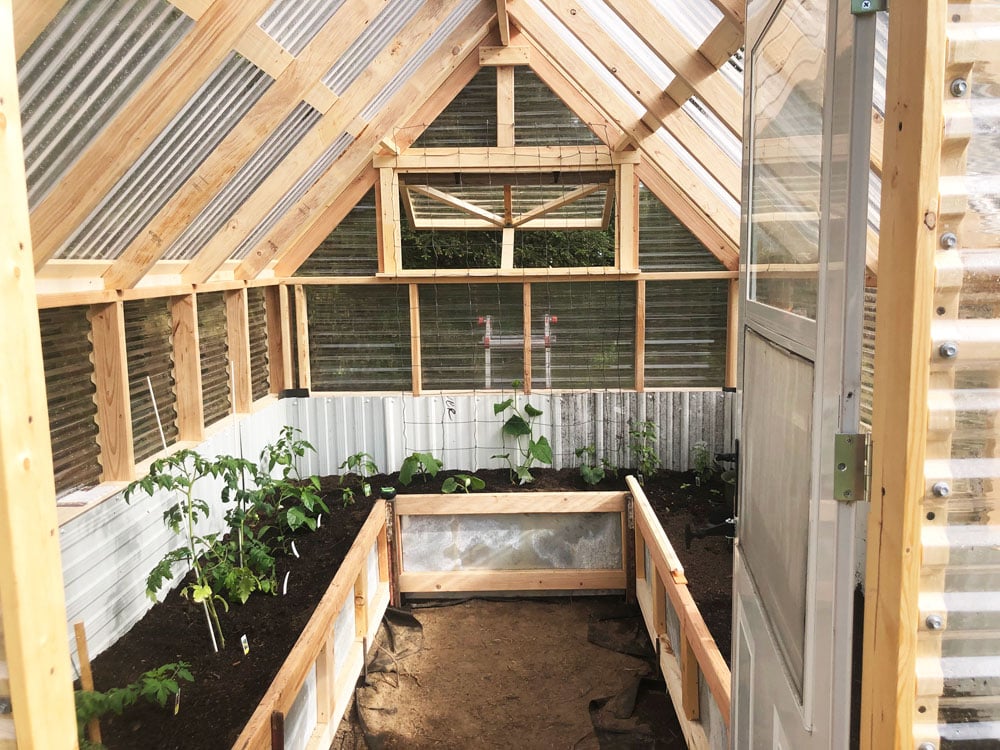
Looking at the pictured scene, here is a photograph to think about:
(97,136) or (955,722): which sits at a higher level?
(97,136)

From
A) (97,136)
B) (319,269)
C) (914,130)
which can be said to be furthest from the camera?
(319,269)

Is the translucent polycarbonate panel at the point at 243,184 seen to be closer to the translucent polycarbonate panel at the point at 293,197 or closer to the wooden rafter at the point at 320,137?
the wooden rafter at the point at 320,137

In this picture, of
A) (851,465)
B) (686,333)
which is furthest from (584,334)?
(851,465)

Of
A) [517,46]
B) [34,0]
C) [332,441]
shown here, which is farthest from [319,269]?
[34,0]

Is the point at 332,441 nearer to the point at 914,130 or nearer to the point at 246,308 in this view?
the point at 246,308

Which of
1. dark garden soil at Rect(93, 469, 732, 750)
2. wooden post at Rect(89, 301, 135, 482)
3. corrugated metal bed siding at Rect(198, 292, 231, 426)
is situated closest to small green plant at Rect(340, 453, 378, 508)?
dark garden soil at Rect(93, 469, 732, 750)

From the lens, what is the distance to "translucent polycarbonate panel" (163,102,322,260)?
11.7ft

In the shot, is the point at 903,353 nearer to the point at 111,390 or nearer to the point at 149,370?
the point at 111,390

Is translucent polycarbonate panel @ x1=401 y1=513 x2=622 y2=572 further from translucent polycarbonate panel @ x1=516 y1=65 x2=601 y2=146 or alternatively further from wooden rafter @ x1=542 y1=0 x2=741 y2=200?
translucent polycarbonate panel @ x1=516 y1=65 x2=601 y2=146

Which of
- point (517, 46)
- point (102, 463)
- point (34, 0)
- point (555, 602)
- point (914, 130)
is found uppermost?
Result: point (517, 46)

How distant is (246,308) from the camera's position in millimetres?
4719

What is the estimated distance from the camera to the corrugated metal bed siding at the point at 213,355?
14.2ft

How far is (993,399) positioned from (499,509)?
3.81 m

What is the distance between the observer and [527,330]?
17.7 ft
